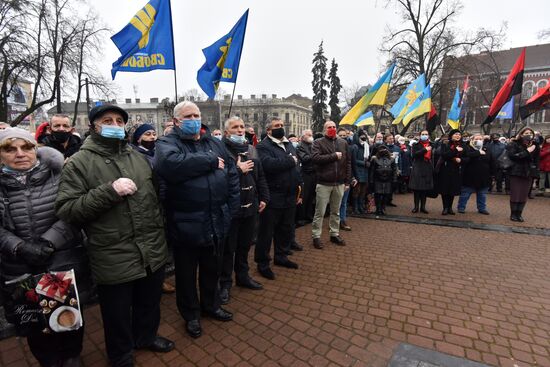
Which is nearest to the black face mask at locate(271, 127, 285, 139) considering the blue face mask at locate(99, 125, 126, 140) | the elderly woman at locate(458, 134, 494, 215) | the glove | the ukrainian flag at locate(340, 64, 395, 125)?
the blue face mask at locate(99, 125, 126, 140)

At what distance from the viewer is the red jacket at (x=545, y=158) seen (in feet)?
33.0

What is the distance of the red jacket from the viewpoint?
33.0 ft

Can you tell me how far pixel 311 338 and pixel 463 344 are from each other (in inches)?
53.3

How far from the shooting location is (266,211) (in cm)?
412

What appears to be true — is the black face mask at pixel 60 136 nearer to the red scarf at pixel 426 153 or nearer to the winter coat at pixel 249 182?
the winter coat at pixel 249 182

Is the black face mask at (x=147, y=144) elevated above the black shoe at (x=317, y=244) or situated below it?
above

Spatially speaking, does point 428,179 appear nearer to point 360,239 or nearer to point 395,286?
point 360,239

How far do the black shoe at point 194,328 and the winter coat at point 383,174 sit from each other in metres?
5.86

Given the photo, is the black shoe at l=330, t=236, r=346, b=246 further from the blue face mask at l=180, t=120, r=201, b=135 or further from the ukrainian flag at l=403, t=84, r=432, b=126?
the ukrainian flag at l=403, t=84, r=432, b=126

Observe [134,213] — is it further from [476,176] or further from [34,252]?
[476,176]

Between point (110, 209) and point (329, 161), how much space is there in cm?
371

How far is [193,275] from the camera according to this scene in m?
2.93

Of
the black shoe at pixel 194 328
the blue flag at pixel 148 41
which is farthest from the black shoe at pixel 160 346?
the blue flag at pixel 148 41

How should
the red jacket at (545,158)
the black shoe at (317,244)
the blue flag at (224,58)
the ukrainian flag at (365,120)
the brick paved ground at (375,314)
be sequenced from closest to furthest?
1. the brick paved ground at (375,314)
2. the blue flag at (224,58)
3. the black shoe at (317,244)
4. the ukrainian flag at (365,120)
5. the red jacket at (545,158)
